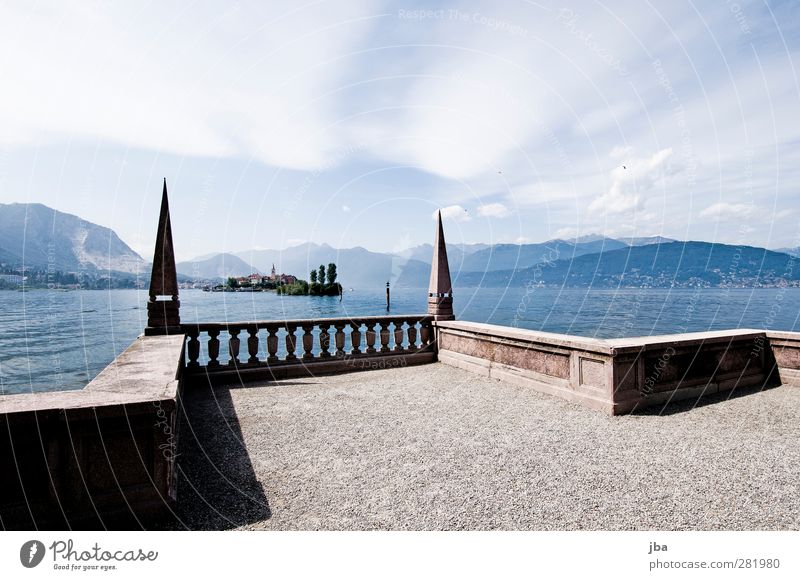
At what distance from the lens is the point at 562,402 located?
7902 mm

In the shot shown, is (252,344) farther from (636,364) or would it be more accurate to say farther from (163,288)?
(636,364)

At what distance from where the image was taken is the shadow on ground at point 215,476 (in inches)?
162

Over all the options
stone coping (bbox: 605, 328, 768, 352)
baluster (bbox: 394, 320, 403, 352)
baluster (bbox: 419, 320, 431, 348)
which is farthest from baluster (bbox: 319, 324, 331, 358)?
stone coping (bbox: 605, 328, 768, 352)

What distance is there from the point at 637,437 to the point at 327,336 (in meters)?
7.57

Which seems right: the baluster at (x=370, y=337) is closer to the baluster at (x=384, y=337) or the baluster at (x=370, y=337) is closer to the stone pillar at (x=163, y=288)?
the baluster at (x=384, y=337)

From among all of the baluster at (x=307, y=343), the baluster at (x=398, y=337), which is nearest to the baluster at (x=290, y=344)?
the baluster at (x=307, y=343)

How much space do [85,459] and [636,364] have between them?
24.8 ft

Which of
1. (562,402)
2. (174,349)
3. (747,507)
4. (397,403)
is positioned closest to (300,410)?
(397,403)

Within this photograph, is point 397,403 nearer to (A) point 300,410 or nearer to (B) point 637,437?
Result: (A) point 300,410

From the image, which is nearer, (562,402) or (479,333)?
(562,402)

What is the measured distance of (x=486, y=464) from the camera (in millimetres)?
5234

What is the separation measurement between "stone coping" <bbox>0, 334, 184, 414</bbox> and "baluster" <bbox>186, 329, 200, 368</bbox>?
2413 millimetres

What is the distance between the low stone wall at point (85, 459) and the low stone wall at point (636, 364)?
21.1ft

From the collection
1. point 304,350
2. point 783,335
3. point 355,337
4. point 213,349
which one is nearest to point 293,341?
point 304,350
